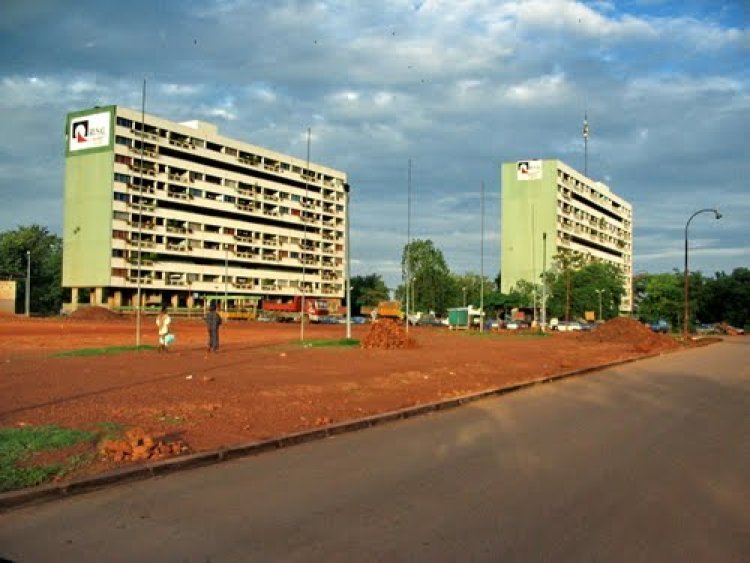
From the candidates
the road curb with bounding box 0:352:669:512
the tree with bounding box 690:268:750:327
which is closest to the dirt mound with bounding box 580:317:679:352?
the road curb with bounding box 0:352:669:512

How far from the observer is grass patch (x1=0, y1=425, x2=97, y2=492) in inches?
267

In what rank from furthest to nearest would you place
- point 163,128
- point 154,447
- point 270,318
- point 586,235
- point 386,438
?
point 586,235 → point 163,128 → point 270,318 → point 386,438 → point 154,447

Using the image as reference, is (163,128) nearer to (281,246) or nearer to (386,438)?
(281,246)

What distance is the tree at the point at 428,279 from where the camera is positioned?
115 metres

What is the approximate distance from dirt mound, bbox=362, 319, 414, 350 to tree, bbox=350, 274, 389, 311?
9775cm

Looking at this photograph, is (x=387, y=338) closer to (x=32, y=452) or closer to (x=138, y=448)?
(x=138, y=448)

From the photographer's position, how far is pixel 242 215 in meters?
99.1

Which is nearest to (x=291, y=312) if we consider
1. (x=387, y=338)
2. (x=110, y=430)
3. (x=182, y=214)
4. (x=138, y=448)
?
(x=182, y=214)

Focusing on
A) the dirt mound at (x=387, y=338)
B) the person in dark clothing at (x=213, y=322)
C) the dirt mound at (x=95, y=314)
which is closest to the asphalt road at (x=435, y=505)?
the person in dark clothing at (x=213, y=322)

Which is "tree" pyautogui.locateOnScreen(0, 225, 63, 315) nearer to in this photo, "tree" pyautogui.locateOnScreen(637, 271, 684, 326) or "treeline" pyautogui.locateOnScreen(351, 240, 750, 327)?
"treeline" pyautogui.locateOnScreen(351, 240, 750, 327)

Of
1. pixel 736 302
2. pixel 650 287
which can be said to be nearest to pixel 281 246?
pixel 650 287

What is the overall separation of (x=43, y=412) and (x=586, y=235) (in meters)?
124

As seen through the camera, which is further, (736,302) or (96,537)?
(736,302)

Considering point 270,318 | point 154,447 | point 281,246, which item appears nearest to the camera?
point 154,447
